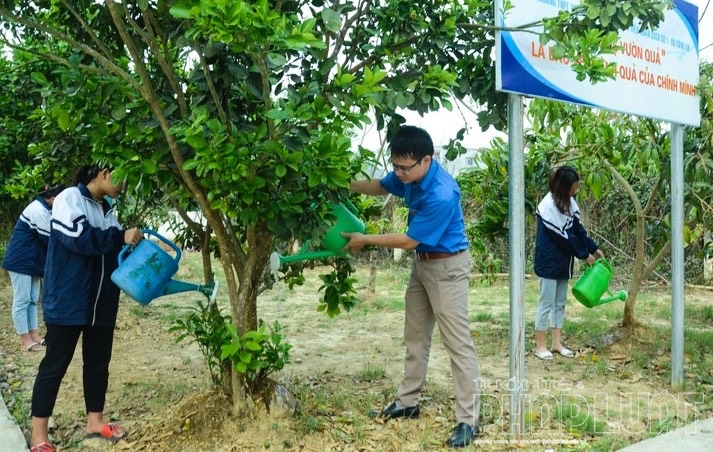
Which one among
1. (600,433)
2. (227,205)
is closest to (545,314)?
(600,433)

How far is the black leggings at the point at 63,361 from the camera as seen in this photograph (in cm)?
335

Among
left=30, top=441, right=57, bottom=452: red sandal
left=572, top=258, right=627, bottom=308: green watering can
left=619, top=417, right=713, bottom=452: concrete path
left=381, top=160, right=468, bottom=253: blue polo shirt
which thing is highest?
left=381, top=160, right=468, bottom=253: blue polo shirt

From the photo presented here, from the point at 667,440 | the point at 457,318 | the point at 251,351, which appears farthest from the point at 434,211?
the point at 667,440

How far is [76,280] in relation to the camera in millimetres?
3359

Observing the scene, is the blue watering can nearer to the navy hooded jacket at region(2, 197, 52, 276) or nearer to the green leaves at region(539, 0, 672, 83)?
the green leaves at region(539, 0, 672, 83)

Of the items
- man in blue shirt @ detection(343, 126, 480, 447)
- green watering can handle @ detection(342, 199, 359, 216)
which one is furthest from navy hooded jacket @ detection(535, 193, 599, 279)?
green watering can handle @ detection(342, 199, 359, 216)

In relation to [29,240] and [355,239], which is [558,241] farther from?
[29,240]

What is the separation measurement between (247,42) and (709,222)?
3.78 metres

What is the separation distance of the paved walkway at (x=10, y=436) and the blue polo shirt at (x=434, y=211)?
226 centimetres

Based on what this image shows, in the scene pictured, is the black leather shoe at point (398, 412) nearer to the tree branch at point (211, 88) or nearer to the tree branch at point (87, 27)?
the tree branch at point (211, 88)

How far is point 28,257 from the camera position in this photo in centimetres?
546

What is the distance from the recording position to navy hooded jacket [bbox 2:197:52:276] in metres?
5.41

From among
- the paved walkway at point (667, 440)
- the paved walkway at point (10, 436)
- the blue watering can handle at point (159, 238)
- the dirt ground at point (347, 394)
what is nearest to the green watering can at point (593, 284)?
the dirt ground at point (347, 394)

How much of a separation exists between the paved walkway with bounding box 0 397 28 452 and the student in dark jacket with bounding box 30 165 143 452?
0.08 metres
